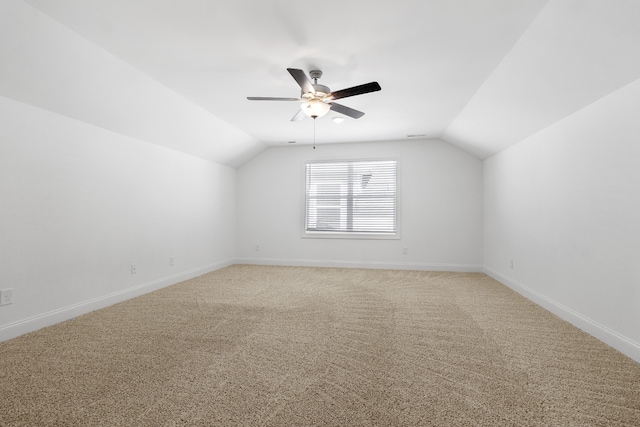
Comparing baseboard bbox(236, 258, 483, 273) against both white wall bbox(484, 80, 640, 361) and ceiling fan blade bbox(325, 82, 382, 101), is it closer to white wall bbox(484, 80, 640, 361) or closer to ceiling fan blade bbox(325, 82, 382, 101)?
white wall bbox(484, 80, 640, 361)

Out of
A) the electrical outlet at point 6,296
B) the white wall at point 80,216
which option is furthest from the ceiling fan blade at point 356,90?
the electrical outlet at point 6,296

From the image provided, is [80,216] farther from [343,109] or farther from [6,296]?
[343,109]

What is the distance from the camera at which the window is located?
18.8 ft

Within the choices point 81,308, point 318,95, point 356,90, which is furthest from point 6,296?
point 356,90

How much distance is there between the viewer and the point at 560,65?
236 centimetres

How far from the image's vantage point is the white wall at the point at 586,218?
2.23 m

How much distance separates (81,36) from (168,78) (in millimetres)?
792

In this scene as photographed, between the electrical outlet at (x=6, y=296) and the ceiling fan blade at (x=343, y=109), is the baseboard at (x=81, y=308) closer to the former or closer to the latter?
the electrical outlet at (x=6, y=296)

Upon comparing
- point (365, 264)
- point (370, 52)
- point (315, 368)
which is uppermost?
point (370, 52)

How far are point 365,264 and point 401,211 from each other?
46.6 inches

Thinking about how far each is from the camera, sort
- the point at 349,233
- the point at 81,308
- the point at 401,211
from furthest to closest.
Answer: the point at 349,233 → the point at 401,211 → the point at 81,308

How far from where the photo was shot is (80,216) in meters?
3.06

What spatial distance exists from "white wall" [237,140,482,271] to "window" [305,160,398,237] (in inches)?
6.2

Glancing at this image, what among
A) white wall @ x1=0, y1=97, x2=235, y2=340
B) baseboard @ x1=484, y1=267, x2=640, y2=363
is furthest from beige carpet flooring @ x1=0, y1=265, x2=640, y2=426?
white wall @ x1=0, y1=97, x2=235, y2=340
